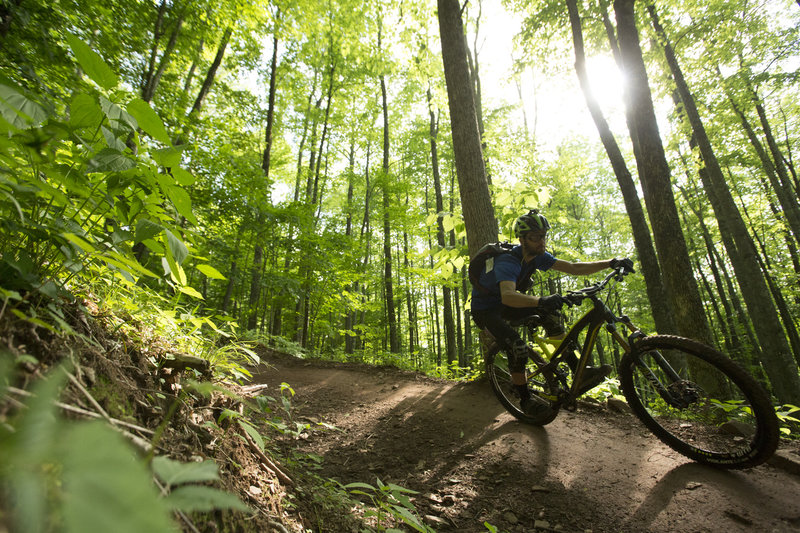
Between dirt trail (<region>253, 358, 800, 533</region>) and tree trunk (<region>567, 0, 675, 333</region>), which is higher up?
tree trunk (<region>567, 0, 675, 333</region>)

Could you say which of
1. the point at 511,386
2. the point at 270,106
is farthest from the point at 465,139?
the point at 270,106

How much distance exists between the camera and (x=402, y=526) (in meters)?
2.07

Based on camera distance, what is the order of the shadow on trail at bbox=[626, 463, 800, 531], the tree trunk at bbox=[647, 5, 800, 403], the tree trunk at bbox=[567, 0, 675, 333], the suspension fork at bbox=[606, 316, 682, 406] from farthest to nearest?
the tree trunk at bbox=[647, 5, 800, 403], the tree trunk at bbox=[567, 0, 675, 333], the suspension fork at bbox=[606, 316, 682, 406], the shadow on trail at bbox=[626, 463, 800, 531]

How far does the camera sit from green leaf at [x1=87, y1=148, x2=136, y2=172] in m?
1.31

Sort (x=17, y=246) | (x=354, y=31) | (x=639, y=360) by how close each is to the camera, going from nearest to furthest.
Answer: (x=17, y=246) → (x=639, y=360) → (x=354, y=31)

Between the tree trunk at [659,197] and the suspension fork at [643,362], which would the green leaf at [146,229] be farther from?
the tree trunk at [659,197]

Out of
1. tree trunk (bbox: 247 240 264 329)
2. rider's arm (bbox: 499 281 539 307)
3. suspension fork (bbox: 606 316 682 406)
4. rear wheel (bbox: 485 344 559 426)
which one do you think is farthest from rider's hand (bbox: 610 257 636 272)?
tree trunk (bbox: 247 240 264 329)

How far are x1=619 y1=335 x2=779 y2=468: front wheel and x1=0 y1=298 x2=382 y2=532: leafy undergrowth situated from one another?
250cm

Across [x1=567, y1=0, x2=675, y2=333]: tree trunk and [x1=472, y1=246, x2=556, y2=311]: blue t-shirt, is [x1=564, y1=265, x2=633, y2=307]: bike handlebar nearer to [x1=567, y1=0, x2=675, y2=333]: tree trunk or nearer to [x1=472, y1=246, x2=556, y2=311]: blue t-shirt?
[x1=472, y1=246, x2=556, y2=311]: blue t-shirt

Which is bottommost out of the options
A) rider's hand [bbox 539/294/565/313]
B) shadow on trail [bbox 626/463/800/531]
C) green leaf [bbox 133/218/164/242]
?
shadow on trail [bbox 626/463/800/531]

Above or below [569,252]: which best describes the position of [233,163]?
above

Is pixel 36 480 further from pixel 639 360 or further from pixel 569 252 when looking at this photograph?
pixel 569 252

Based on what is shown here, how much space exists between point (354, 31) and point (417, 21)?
106 inches

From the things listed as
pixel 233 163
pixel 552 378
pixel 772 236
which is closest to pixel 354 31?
pixel 233 163
